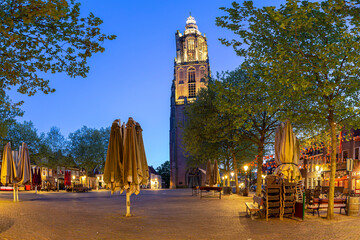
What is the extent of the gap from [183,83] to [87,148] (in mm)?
32428

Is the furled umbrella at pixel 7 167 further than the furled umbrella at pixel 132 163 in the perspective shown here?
Yes

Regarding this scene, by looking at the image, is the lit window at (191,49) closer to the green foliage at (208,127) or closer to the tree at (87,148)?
the tree at (87,148)

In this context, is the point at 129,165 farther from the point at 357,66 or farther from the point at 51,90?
the point at 357,66

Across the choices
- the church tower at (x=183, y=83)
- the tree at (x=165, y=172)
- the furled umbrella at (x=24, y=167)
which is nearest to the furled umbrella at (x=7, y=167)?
the furled umbrella at (x=24, y=167)

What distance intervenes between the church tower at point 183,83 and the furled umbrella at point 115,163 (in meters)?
68.9

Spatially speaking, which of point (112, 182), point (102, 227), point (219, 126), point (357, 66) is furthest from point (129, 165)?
point (219, 126)

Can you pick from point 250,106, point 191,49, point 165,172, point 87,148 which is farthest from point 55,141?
point 165,172

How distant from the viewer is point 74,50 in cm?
946

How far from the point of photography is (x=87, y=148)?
60.2m

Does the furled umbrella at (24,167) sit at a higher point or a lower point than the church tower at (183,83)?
lower

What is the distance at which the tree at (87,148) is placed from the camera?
198 feet

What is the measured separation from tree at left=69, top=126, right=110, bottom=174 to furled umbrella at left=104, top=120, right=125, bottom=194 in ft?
162

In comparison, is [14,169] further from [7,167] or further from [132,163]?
[132,163]

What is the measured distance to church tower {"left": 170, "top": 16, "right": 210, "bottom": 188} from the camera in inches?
3275
